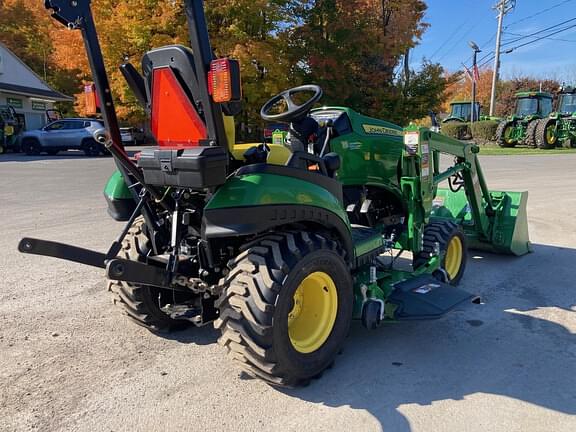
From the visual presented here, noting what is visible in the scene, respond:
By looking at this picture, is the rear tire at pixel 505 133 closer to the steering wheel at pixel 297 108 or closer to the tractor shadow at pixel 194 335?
the steering wheel at pixel 297 108

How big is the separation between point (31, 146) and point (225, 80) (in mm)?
22849

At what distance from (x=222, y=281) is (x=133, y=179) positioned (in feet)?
3.05

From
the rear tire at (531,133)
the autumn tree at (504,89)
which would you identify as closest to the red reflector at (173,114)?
the rear tire at (531,133)

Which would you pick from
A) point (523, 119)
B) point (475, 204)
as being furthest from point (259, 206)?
point (523, 119)

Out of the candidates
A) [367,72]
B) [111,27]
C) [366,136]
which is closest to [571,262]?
[366,136]

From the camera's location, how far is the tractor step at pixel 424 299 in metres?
3.38

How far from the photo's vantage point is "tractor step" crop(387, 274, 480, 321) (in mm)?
3379

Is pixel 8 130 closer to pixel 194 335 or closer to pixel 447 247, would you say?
pixel 194 335

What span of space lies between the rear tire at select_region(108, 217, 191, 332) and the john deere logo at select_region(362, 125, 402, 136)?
2149 millimetres

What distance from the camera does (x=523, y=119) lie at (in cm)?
2488

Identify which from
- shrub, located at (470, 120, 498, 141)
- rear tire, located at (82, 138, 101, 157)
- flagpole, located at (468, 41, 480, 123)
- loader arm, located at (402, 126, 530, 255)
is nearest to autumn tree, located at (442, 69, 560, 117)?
flagpole, located at (468, 41, 480, 123)

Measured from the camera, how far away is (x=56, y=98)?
2941 cm

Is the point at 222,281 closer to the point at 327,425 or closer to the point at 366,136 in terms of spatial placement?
the point at 327,425

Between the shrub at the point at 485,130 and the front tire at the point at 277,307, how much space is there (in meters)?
27.2
